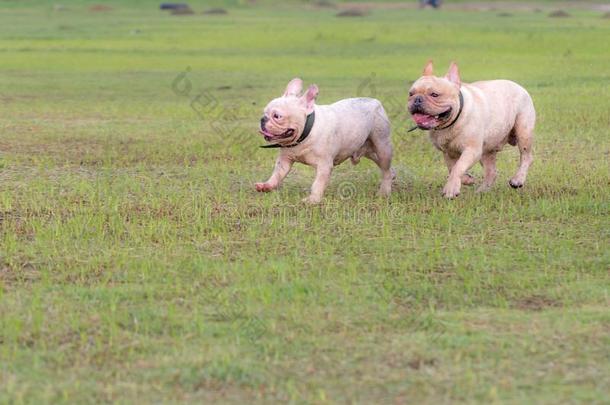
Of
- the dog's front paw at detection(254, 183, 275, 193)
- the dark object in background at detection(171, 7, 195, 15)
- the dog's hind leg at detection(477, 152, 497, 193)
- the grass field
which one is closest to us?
the grass field

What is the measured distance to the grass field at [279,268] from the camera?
5.57 meters

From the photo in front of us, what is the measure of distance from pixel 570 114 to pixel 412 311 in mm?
9245

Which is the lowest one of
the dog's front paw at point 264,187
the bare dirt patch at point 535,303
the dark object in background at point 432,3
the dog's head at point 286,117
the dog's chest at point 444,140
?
the dark object in background at point 432,3

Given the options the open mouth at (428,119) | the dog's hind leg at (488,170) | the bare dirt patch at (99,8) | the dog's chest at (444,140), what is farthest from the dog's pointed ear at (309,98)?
the bare dirt patch at (99,8)

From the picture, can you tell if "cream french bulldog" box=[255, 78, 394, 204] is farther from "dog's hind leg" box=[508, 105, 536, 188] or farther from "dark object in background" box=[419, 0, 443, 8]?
"dark object in background" box=[419, 0, 443, 8]

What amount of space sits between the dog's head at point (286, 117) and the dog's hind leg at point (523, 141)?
6.00ft

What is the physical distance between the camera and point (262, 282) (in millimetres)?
7117

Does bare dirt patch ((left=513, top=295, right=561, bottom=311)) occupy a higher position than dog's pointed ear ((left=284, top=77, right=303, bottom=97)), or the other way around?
dog's pointed ear ((left=284, top=77, right=303, bottom=97))

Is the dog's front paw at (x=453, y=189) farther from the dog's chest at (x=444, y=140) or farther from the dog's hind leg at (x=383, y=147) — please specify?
the dog's hind leg at (x=383, y=147)

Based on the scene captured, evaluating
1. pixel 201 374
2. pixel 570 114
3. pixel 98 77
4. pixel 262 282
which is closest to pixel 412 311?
pixel 262 282

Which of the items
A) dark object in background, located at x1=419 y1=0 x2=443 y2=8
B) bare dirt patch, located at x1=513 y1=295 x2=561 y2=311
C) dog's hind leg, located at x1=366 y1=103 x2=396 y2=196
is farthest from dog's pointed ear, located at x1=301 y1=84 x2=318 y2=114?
dark object in background, located at x1=419 y1=0 x2=443 y2=8

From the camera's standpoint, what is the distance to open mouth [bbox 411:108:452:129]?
31.2 feet

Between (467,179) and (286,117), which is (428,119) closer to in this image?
(286,117)

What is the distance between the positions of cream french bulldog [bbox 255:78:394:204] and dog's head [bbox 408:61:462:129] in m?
0.61
